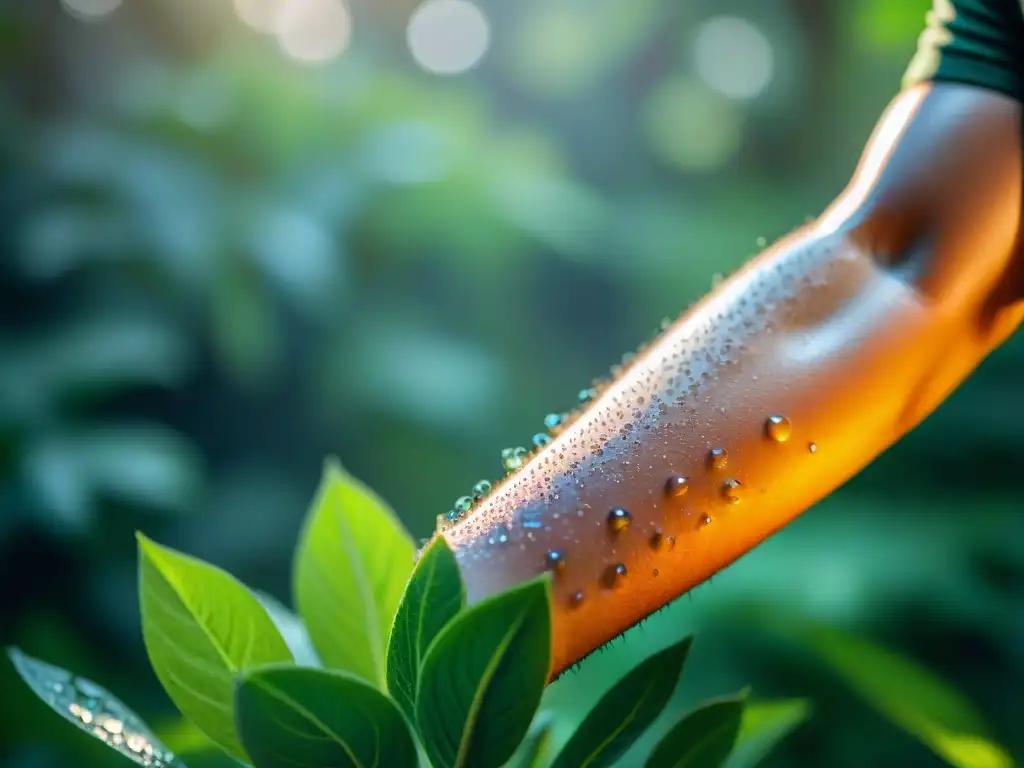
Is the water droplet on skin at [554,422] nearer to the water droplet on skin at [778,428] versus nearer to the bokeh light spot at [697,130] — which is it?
the water droplet on skin at [778,428]

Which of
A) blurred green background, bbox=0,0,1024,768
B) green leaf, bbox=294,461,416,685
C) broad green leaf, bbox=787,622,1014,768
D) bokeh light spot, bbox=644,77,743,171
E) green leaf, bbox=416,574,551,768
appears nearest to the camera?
green leaf, bbox=416,574,551,768

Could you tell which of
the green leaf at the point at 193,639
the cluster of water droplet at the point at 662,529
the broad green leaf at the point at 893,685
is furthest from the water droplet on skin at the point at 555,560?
the broad green leaf at the point at 893,685

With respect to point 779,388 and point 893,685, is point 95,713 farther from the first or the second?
point 893,685

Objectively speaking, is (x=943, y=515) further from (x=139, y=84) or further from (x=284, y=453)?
(x=139, y=84)

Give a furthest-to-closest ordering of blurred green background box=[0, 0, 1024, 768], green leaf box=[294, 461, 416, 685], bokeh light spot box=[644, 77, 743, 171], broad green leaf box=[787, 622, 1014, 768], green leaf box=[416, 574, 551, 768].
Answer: bokeh light spot box=[644, 77, 743, 171] < blurred green background box=[0, 0, 1024, 768] < broad green leaf box=[787, 622, 1014, 768] < green leaf box=[294, 461, 416, 685] < green leaf box=[416, 574, 551, 768]

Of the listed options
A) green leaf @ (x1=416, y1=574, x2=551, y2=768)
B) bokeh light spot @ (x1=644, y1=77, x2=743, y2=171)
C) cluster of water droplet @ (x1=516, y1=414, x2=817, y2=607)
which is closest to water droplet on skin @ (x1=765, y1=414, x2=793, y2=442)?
cluster of water droplet @ (x1=516, y1=414, x2=817, y2=607)

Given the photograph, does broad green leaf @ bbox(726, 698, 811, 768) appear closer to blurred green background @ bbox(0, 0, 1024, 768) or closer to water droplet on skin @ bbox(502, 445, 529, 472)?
water droplet on skin @ bbox(502, 445, 529, 472)

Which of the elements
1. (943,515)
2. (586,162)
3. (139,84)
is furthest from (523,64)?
(943,515)
